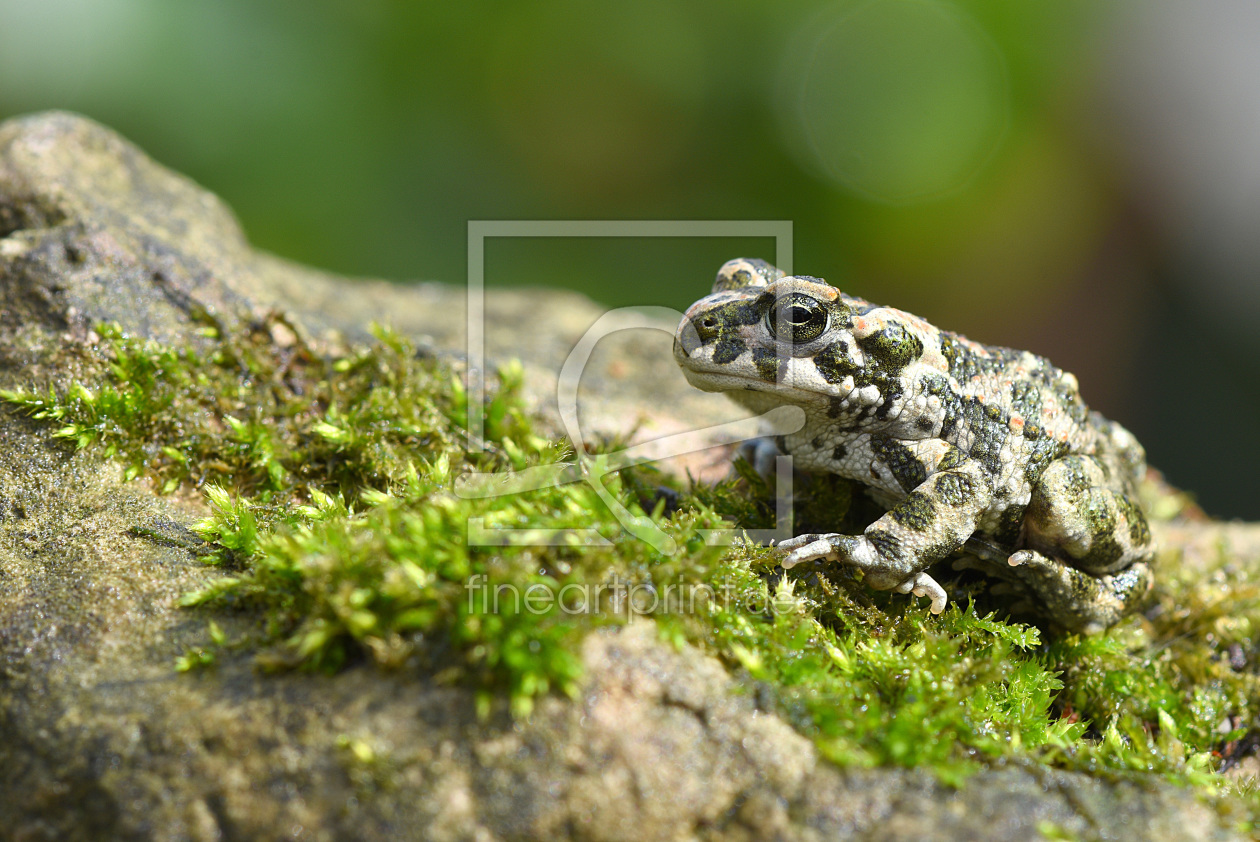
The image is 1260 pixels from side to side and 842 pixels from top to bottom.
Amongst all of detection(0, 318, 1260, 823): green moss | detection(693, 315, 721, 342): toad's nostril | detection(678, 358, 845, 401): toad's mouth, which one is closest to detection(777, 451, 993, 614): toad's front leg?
detection(0, 318, 1260, 823): green moss

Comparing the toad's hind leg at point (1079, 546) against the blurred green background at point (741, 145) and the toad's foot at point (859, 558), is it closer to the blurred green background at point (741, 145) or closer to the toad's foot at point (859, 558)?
the toad's foot at point (859, 558)

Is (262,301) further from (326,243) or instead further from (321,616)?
(326,243)

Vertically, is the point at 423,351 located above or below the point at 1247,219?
below

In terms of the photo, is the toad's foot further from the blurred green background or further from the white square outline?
the blurred green background

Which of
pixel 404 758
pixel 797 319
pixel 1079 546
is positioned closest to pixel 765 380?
pixel 797 319

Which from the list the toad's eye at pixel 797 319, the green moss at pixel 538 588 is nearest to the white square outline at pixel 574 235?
the green moss at pixel 538 588

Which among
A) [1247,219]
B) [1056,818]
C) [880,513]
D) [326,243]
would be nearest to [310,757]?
[1056,818]
